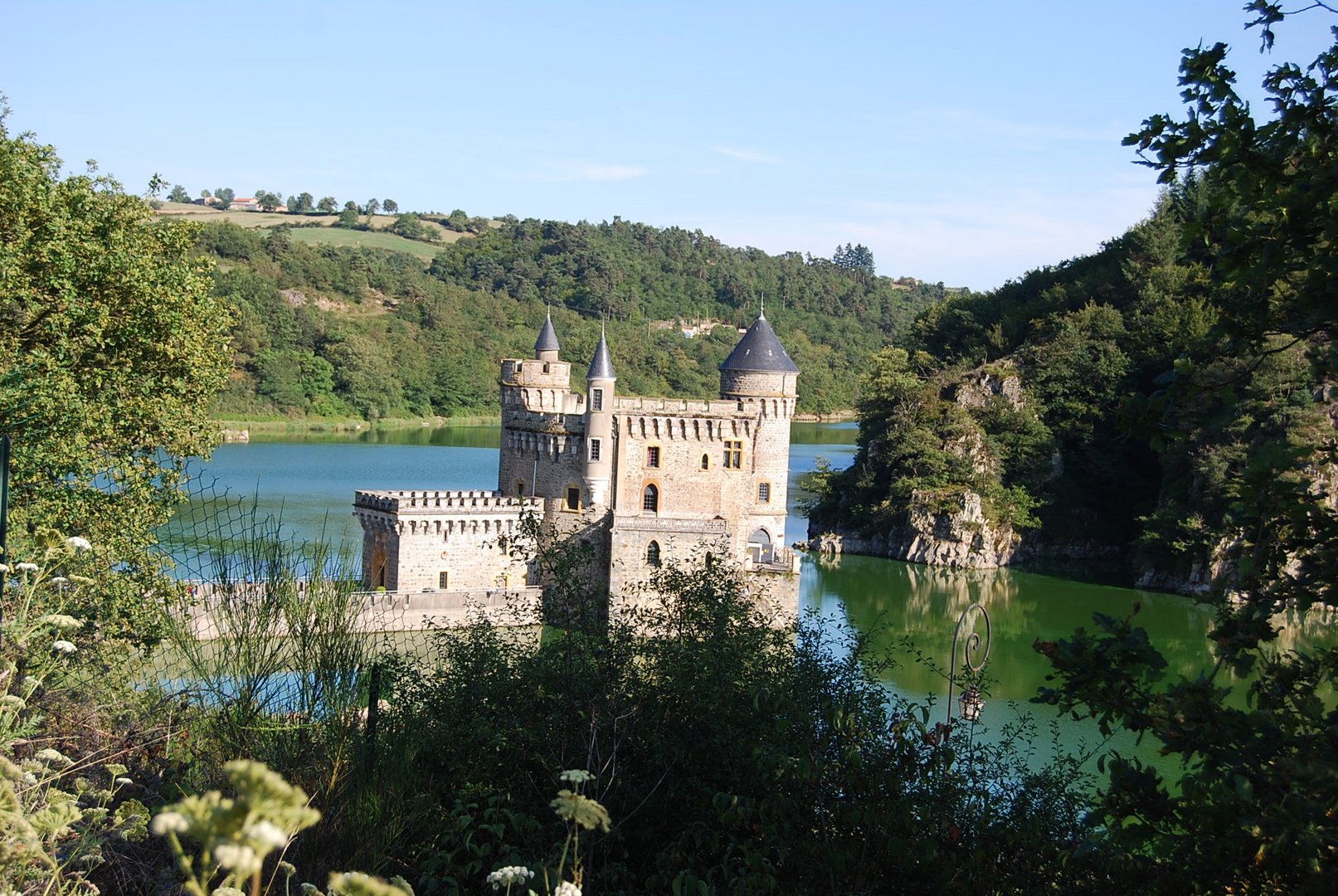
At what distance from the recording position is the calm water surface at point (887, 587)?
2598 centimetres

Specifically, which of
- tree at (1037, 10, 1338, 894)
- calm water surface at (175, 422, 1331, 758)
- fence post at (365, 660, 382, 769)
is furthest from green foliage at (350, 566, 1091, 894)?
calm water surface at (175, 422, 1331, 758)

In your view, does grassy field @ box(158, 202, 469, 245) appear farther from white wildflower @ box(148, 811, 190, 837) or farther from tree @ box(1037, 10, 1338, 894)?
white wildflower @ box(148, 811, 190, 837)

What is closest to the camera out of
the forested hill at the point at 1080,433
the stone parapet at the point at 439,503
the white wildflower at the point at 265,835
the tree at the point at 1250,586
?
the white wildflower at the point at 265,835

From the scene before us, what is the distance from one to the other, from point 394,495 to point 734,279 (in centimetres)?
9470

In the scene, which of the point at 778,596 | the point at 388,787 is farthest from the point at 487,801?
the point at 778,596

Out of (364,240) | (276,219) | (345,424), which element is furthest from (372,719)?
(276,219)

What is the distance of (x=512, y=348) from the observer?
8719 cm

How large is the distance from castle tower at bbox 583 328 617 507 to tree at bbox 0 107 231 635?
46.3ft

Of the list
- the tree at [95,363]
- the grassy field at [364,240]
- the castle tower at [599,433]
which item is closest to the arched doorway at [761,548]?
the castle tower at [599,433]

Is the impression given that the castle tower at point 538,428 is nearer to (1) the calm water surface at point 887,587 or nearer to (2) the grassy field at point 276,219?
(1) the calm water surface at point 887,587

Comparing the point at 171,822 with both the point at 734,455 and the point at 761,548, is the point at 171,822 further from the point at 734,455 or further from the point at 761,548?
the point at 761,548

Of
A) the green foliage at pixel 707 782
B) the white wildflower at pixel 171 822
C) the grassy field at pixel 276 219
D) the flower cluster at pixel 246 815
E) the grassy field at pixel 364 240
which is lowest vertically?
the green foliage at pixel 707 782

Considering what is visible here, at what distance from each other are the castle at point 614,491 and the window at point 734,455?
0.10 feet

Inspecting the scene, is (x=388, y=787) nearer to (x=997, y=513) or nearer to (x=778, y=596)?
(x=778, y=596)
